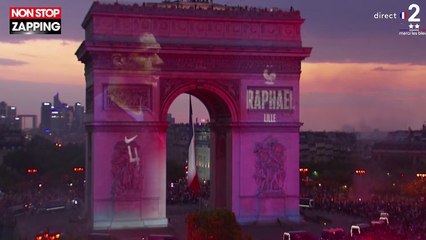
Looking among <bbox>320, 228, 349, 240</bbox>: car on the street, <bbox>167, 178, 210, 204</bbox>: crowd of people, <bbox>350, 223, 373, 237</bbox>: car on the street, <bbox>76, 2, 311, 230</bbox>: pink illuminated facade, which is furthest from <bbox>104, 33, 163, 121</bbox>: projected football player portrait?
<bbox>350, 223, 373, 237</bbox>: car on the street

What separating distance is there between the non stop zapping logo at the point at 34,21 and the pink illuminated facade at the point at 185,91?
2911 millimetres

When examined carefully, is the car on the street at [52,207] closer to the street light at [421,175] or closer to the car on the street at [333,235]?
the car on the street at [333,235]

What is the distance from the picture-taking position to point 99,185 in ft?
92.1

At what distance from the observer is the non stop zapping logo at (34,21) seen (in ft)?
80.0

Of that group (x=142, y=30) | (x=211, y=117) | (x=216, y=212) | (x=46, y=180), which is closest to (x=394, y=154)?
(x=46, y=180)

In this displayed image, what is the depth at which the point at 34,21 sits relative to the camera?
24578 millimetres

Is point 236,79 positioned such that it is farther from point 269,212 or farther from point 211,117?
point 269,212

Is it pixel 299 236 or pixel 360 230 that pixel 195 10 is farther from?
pixel 360 230

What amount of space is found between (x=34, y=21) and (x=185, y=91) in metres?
7.37

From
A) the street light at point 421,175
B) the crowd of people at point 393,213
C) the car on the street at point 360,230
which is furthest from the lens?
the street light at point 421,175

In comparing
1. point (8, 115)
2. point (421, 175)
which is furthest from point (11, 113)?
point (421, 175)

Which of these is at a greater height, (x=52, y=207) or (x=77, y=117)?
(x=77, y=117)

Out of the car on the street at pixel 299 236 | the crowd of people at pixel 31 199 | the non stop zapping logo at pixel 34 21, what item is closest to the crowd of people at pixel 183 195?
the crowd of people at pixel 31 199

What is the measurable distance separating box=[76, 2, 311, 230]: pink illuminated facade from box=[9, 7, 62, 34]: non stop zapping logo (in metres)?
2.91
